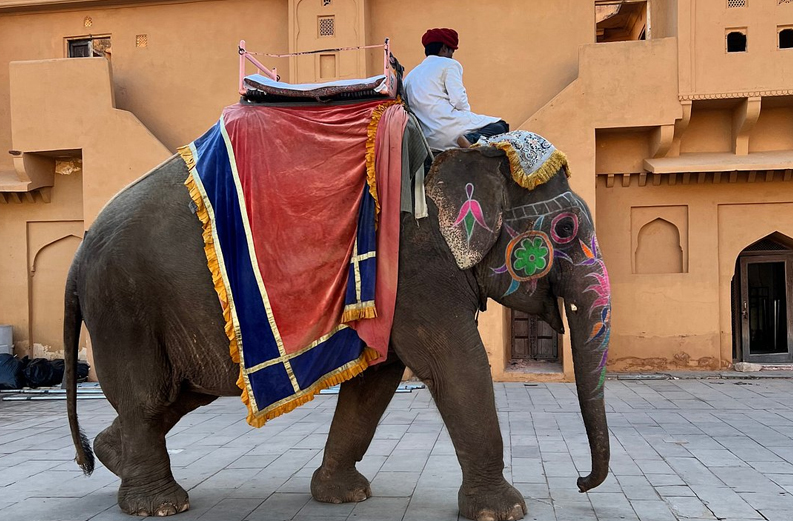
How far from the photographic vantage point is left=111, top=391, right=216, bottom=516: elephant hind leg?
4609 mm

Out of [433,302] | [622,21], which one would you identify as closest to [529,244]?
[433,302]

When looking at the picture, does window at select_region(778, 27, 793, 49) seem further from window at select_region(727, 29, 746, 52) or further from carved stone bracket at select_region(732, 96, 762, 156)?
carved stone bracket at select_region(732, 96, 762, 156)

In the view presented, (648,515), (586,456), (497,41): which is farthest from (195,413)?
(497,41)

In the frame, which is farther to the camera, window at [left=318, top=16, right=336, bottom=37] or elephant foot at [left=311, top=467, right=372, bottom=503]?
window at [left=318, top=16, right=336, bottom=37]

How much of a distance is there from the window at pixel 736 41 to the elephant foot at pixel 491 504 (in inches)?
414

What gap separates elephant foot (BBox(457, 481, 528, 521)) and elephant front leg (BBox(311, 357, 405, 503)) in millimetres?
872

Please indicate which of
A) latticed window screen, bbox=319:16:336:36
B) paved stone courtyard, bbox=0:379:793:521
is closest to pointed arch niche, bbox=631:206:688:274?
paved stone courtyard, bbox=0:379:793:521

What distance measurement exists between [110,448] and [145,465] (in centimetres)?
64

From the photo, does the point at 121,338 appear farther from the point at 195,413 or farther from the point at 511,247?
the point at 195,413

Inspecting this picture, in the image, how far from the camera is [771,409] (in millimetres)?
9422

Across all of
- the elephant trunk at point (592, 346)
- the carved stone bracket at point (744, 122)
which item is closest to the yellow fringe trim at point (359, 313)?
the elephant trunk at point (592, 346)

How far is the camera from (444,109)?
477cm

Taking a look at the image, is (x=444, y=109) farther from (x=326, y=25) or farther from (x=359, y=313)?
(x=326, y=25)

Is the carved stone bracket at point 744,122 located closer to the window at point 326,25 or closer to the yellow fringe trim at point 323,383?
the window at point 326,25
